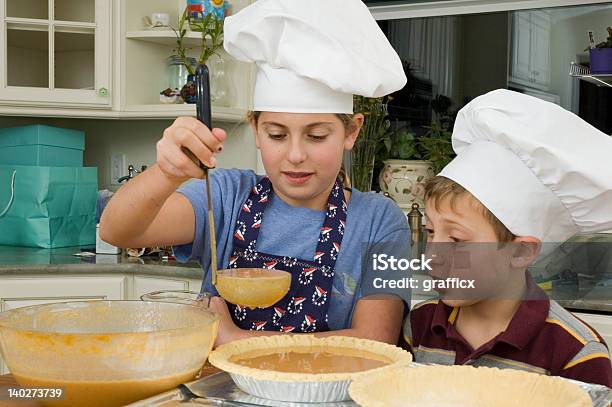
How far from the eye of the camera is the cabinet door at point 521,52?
2.88 metres

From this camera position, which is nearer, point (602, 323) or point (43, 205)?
point (602, 323)

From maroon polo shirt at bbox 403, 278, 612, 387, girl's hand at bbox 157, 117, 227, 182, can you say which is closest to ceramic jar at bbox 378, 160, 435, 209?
maroon polo shirt at bbox 403, 278, 612, 387

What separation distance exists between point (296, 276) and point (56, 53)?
6.13 feet

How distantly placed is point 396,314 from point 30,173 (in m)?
2.04

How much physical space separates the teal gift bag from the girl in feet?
5.52

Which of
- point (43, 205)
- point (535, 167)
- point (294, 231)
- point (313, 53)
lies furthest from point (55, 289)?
point (535, 167)

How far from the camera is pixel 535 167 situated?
1.21m

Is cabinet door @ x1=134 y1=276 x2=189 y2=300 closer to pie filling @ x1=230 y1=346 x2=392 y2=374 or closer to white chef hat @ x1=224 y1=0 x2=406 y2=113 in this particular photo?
white chef hat @ x1=224 y1=0 x2=406 y2=113

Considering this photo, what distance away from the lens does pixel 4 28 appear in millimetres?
2941

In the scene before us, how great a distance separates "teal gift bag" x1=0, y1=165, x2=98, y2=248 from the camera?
3.07 metres

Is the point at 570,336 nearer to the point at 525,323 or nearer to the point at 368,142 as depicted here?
the point at 525,323

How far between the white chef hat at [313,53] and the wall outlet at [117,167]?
2.08 meters

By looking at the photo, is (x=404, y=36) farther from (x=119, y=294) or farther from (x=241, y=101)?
(x=119, y=294)

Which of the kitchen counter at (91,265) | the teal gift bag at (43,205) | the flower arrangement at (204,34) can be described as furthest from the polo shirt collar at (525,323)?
the teal gift bag at (43,205)
